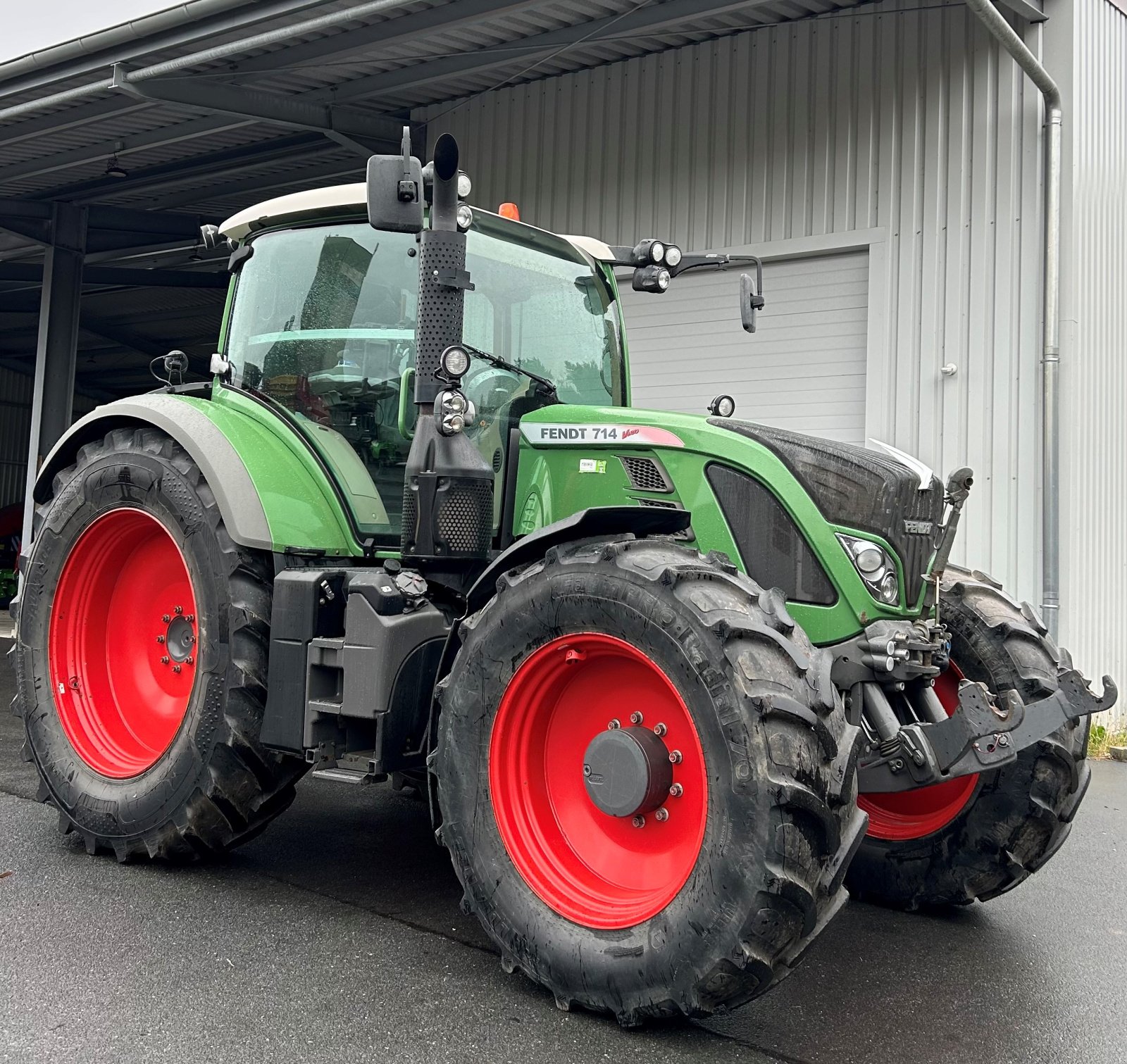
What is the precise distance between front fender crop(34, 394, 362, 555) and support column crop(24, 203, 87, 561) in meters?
11.8

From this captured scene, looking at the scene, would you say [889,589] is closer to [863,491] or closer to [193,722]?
[863,491]

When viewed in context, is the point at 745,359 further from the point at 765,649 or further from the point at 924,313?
the point at 765,649

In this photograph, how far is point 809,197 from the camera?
9398 mm

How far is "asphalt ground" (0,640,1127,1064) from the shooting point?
3070 mm

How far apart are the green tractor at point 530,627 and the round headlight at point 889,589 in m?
0.04

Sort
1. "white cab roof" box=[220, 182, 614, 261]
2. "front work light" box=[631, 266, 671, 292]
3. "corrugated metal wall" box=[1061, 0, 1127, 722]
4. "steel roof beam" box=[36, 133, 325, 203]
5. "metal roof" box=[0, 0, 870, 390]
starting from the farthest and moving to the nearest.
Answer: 1. "steel roof beam" box=[36, 133, 325, 203]
2. "metal roof" box=[0, 0, 870, 390]
3. "corrugated metal wall" box=[1061, 0, 1127, 722]
4. "front work light" box=[631, 266, 671, 292]
5. "white cab roof" box=[220, 182, 614, 261]

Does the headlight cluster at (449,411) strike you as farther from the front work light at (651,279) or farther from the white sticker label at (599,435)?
the front work light at (651,279)

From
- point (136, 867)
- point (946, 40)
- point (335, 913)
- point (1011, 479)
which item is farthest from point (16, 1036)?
point (946, 40)

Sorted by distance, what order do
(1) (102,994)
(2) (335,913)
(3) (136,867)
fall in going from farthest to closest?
1. (3) (136,867)
2. (2) (335,913)
3. (1) (102,994)

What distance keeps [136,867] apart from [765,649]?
270 cm

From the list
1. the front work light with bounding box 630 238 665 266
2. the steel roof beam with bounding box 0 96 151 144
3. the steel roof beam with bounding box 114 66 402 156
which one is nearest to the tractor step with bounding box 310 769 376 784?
the front work light with bounding box 630 238 665 266

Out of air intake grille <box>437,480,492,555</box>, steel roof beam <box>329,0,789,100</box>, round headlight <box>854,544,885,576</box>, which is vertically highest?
steel roof beam <box>329,0,789,100</box>

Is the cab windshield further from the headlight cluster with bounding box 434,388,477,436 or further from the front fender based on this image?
the headlight cluster with bounding box 434,388,477,436

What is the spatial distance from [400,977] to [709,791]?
3.68 feet
